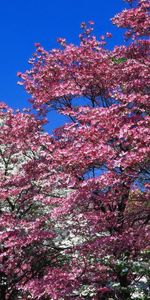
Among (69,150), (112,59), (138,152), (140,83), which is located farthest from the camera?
(112,59)

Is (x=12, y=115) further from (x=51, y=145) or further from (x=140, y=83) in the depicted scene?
(x=140, y=83)

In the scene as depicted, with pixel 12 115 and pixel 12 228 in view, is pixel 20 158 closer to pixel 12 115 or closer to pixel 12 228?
pixel 12 115

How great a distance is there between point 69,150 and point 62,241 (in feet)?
11.9

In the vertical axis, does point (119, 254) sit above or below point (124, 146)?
below

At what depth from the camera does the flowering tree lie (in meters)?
11.3

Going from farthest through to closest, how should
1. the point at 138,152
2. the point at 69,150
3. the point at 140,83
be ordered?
the point at 140,83, the point at 69,150, the point at 138,152

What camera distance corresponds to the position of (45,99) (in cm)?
1568

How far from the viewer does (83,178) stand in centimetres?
1248

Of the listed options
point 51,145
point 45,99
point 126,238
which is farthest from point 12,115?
point 126,238

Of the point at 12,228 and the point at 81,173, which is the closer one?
the point at 81,173

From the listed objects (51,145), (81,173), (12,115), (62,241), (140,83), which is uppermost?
(12,115)

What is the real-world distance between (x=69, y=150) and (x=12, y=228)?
3.59 m

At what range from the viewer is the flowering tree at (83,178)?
1132cm

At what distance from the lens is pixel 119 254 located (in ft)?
39.9
